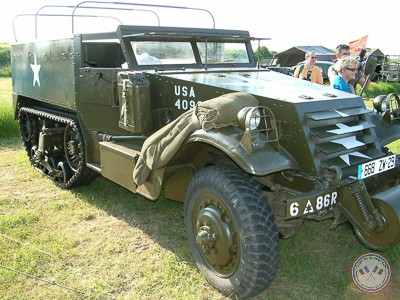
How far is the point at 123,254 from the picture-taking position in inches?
161

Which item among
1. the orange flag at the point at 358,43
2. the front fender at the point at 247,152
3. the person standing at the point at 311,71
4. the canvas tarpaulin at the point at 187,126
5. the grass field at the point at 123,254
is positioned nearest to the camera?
the front fender at the point at 247,152

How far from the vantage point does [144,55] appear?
4574mm

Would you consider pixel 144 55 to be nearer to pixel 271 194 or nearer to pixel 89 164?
pixel 89 164

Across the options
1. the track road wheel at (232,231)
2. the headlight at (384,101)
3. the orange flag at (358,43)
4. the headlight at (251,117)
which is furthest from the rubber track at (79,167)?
the orange flag at (358,43)

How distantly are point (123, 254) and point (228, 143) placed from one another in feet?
5.44

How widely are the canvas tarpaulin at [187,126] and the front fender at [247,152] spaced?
0.06 metres

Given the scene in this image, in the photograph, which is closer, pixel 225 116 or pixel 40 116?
pixel 225 116

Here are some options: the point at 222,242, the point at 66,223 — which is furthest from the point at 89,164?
the point at 222,242

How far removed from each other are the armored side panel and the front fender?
2461mm

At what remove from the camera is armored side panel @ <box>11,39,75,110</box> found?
17.1ft

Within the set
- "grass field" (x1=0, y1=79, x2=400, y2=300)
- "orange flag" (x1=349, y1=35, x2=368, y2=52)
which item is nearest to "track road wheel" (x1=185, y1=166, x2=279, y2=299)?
"grass field" (x1=0, y1=79, x2=400, y2=300)

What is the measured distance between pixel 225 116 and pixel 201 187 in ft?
1.93

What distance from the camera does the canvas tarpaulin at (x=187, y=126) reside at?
127 inches

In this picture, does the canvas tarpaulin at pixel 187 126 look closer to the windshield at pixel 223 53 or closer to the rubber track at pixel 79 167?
the windshield at pixel 223 53
